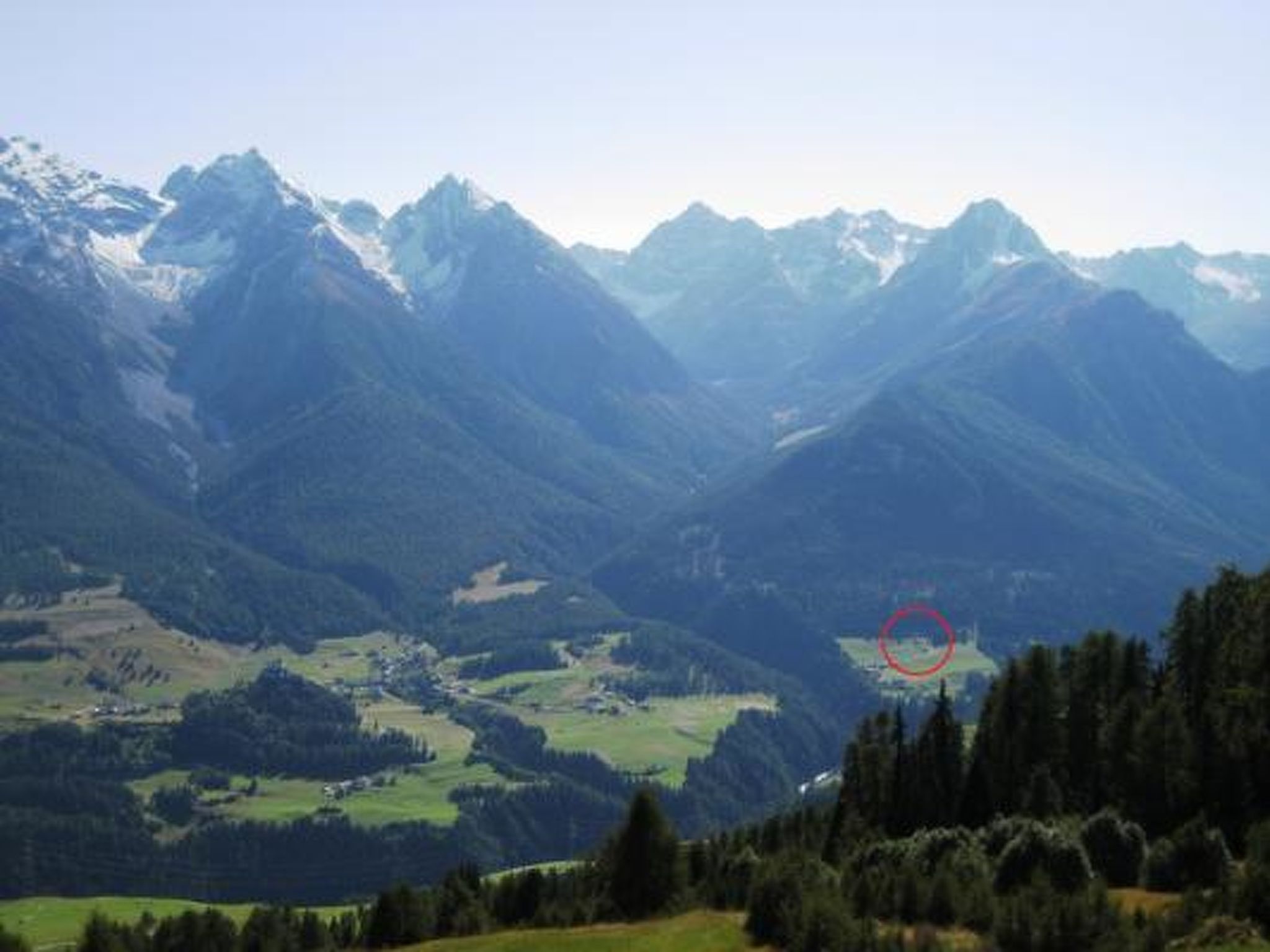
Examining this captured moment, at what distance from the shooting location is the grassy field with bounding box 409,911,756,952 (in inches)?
3698

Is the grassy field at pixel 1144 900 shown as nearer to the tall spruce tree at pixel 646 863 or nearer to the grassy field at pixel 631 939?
the grassy field at pixel 631 939

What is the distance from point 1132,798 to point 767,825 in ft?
160

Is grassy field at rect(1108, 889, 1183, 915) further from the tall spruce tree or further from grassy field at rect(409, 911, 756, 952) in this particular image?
the tall spruce tree

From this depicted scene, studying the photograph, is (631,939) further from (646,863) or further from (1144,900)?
(1144,900)

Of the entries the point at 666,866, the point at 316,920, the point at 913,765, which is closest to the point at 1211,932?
the point at 666,866

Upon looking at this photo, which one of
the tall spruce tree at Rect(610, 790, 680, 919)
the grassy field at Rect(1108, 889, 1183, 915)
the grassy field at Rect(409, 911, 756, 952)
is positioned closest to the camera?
the grassy field at Rect(1108, 889, 1183, 915)

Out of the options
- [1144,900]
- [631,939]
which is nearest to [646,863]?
[631,939]

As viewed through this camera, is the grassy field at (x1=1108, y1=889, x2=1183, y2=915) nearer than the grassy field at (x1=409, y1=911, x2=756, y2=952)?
Yes

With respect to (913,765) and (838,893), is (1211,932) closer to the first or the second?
(838,893)

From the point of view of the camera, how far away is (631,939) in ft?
325

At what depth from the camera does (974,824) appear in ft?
406

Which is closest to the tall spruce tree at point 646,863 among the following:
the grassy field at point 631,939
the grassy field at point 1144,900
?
the grassy field at point 631,939

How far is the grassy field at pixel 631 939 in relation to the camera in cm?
9394

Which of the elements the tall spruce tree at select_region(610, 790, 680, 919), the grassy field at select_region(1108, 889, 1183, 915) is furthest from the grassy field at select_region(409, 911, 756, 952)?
the grassy field at select_region(1108, 889, 1183, 915)
